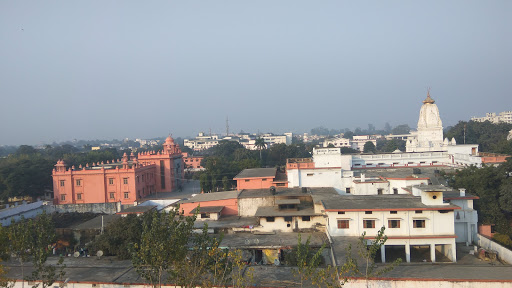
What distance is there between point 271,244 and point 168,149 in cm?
3149

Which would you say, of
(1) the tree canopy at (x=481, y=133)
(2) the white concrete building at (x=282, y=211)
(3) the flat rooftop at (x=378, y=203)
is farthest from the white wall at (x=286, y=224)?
(1) the tree canopy at (x=481, y=133)

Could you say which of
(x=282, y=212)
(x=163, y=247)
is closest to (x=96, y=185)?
(x=282, y=212)

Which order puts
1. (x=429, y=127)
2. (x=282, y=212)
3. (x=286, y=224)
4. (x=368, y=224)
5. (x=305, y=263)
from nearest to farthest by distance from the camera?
(x=305, y=263) < (x=368, y=224) < (x=286, y=224) < (x=282, y=212) < (x=429, y=127)

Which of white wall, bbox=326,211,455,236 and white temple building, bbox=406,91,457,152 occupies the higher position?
white temple building, bbox=406,91,457,152

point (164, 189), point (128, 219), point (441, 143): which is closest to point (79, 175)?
point (164, 189)

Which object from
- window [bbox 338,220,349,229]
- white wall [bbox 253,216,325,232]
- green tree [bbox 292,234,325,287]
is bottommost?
white wall [bbox 253,216,325,232]

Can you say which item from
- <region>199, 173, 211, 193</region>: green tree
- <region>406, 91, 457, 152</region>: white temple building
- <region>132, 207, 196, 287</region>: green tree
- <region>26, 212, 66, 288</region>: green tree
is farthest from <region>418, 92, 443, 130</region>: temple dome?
<region>26, 212, 66, 288</region>: green tree

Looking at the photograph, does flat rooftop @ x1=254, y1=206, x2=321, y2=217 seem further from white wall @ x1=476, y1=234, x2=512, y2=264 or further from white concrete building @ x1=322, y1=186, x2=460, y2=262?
white wall @ x1=476, y1=234, x2=512, y2=264

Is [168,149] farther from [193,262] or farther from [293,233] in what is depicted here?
[193,262]

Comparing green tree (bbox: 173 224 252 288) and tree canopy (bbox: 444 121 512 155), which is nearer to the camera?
green tree (bbox: 173 224 252 288)

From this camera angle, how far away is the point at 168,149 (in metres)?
50.5

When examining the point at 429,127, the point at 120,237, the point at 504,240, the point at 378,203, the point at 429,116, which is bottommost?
the point at 504,240

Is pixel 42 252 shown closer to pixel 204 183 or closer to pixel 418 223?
pixel 418 223

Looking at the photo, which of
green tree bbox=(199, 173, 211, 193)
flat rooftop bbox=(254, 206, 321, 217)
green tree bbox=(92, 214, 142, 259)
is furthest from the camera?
green tree bbox=(199, 173, 211, 193)
